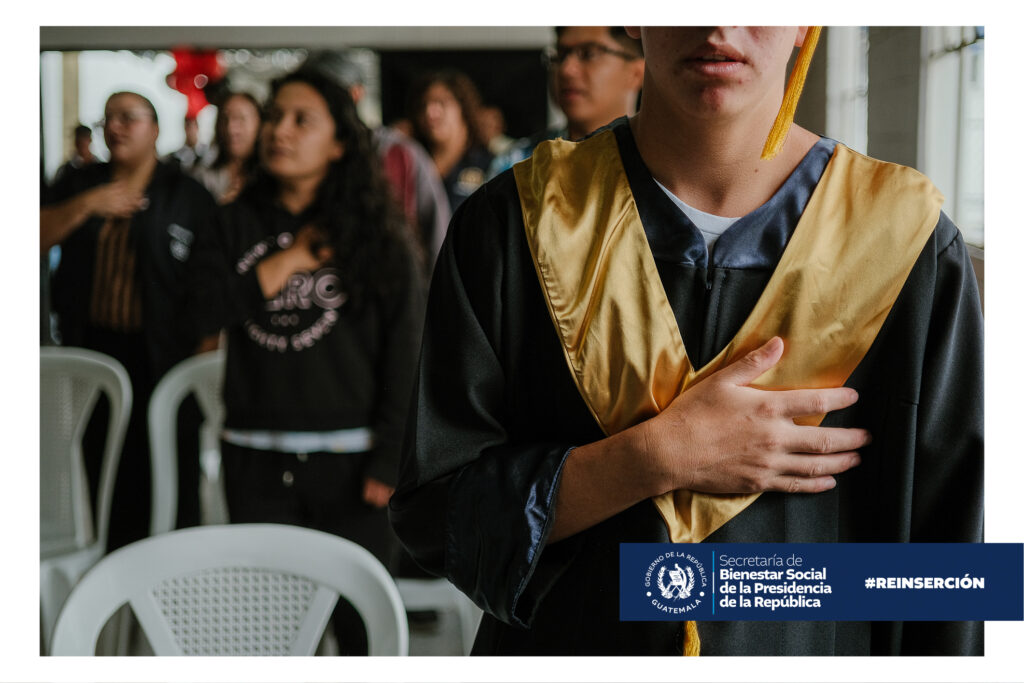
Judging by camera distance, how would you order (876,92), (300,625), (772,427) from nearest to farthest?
(772,427) < (876,92) < (300,625)

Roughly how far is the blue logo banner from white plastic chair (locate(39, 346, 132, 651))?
2.36ft

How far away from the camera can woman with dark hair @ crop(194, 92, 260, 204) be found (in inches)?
50.4

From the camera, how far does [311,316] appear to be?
Result: 4.27 ft

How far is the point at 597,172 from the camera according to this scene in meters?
1.15

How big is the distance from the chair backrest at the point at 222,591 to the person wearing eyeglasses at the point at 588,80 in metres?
0.57

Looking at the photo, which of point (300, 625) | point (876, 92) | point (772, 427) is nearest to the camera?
point (772, 427)

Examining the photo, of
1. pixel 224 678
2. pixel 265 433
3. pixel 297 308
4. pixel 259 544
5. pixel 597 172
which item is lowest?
pixel 224 678

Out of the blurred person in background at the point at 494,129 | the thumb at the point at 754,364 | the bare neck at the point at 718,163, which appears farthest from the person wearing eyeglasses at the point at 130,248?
the thumb at the point at 754,364

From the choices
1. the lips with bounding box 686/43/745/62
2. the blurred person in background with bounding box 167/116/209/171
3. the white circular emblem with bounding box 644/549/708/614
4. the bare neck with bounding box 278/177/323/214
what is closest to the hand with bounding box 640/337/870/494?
the white circular emblem with bounding box 644/549/708/614

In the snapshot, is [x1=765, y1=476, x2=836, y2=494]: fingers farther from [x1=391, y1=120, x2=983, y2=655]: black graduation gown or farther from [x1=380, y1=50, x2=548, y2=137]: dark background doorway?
[x1=380, y1=50, x2=548, y2=137]: dark background doorway

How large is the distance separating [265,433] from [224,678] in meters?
0.33

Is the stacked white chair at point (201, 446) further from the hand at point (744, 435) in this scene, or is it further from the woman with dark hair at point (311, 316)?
the hand at point (744, 435)

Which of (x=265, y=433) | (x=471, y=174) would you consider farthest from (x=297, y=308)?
(x=471, y=174)

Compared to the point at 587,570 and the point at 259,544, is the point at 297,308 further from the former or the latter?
the point at 587,570
